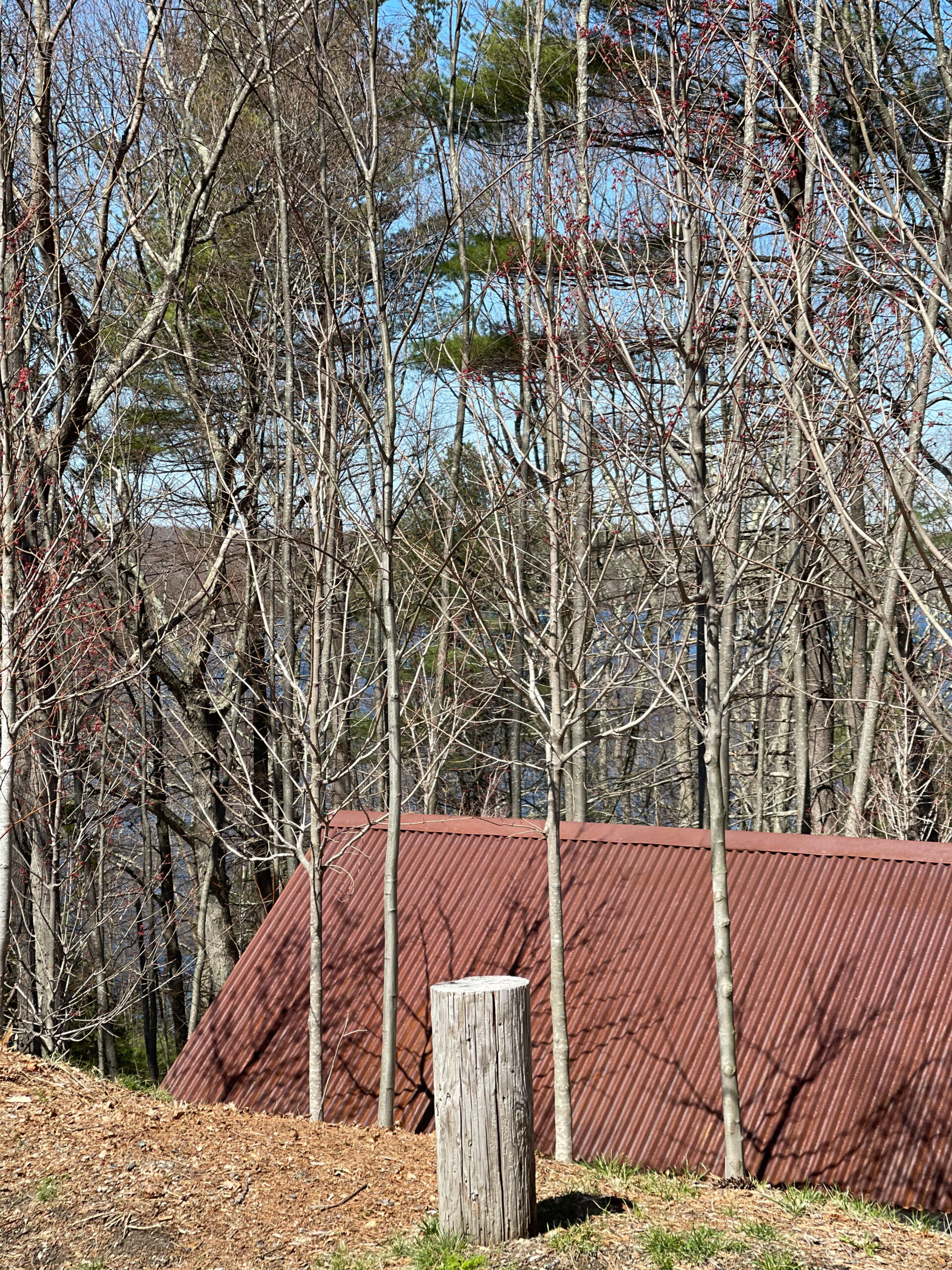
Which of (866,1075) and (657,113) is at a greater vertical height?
(657,113)

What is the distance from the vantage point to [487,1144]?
12.5ft

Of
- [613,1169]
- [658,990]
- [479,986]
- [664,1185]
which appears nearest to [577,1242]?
[479,986]

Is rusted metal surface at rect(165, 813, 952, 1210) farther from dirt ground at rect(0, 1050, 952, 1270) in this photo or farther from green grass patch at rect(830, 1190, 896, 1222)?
dirt ground at rect(0, 1050, 952, 1270)

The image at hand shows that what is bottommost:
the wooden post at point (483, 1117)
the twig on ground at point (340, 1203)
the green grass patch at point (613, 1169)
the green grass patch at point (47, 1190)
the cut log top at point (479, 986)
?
the green grass patch at point (613, 1169)

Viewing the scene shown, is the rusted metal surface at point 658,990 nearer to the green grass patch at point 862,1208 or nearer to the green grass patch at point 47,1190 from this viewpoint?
the green grass patch at point 862,1208

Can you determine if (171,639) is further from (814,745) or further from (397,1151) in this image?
(814,745)

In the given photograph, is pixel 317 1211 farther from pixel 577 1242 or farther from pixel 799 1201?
pixel 799 1201

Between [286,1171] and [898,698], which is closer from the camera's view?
[286,1171]

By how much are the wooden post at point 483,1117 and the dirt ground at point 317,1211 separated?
0.12 meters

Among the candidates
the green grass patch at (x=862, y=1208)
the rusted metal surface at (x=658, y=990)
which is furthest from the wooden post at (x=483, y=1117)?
the rusted metal surface at (x=658, y=990)

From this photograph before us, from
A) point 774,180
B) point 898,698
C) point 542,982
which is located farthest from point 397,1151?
point 898,698

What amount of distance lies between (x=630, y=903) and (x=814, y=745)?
11048 millimetres

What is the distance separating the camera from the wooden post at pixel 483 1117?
12.5ft

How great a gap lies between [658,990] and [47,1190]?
11.9 feet
